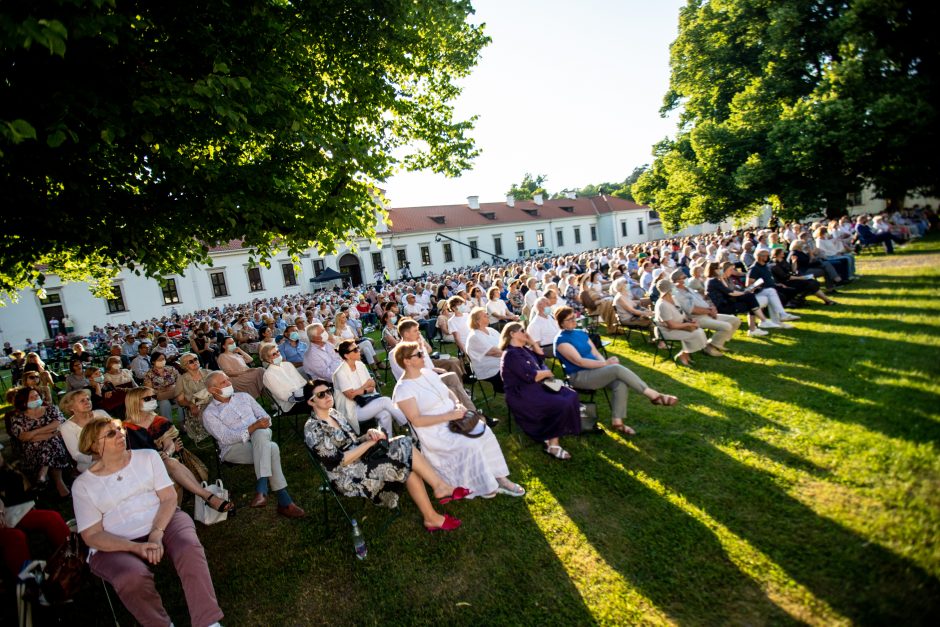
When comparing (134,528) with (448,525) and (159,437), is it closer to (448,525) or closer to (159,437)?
(159,437)

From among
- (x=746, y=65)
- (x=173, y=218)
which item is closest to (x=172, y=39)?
(x=173, y=218)

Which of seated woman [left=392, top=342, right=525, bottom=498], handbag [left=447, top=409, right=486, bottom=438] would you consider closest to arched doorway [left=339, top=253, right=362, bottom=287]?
seated woman [left=392, top=342, right=525, bottom=498]

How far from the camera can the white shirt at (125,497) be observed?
9.28 ft

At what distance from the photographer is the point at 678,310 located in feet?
22.1

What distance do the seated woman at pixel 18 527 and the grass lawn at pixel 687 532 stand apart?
1080 millimetres

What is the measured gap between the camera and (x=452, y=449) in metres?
3.86

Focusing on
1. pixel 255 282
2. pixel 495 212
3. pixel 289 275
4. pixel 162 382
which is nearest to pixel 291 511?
pixel 162 382

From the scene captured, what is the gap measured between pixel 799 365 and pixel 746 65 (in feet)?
62.8

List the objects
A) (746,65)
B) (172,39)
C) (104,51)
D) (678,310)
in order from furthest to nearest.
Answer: (746,65)
(678,310)
(172,39)
(104,51)

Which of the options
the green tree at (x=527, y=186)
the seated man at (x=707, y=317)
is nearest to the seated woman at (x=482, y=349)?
the seated man at (x=707, y=317)

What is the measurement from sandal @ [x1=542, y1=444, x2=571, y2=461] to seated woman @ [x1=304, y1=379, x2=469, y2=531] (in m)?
1.33

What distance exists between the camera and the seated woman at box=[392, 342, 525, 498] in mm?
3812

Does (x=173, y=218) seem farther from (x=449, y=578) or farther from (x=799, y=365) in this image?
(x=799, y=365)

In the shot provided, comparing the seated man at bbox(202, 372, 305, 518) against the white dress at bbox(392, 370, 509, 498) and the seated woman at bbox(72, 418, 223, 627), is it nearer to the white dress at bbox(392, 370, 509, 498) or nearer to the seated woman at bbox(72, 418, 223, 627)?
the seated woman at bbox(72, 418, 223, 627)
